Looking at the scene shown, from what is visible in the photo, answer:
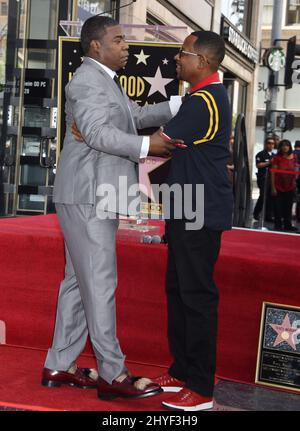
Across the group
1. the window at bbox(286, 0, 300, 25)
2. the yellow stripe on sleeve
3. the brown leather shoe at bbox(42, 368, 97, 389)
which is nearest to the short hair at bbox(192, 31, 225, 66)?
the yellow stripe on sleeve

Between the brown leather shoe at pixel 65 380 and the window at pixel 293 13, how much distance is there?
130ft

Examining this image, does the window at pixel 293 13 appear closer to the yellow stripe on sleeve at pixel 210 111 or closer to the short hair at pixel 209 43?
the short hair at pixel 209 43

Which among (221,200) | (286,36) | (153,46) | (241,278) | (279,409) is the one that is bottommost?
(279,409)

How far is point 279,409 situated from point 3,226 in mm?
2039

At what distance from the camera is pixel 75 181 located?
367cm

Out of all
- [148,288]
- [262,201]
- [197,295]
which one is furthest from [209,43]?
[262,201]

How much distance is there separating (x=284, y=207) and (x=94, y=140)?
10800 millimetres

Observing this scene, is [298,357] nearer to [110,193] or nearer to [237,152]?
[110,193]

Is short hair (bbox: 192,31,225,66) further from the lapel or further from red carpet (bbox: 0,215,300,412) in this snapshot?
red carpet (bbox: 0,215,300,412)

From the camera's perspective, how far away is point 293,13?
4138 cm

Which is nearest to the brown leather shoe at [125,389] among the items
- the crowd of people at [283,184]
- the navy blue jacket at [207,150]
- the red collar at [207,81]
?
the navy blue jacket at [207,150]

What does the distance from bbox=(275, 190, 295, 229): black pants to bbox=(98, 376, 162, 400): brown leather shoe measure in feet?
34.0

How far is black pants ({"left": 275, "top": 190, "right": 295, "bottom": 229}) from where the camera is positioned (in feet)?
45.5
